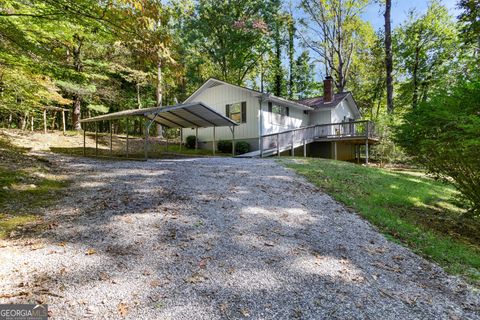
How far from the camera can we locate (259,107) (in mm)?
17188

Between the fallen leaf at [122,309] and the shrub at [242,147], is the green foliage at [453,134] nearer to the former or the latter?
the fallen leaf at [122,309]

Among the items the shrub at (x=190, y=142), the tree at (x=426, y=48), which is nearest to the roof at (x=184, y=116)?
the shrub at (x=190, y=142)

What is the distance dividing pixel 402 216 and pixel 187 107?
10.3 metres

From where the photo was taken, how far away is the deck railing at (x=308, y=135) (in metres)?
16.0

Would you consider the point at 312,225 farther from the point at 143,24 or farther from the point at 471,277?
the point at 143,24

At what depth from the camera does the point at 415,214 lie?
6.95 meters

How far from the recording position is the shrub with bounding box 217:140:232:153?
18.3 meters

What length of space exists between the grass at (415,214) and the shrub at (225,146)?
26.9 ft

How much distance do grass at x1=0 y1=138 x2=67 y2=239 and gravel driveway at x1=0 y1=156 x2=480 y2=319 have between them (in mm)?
346

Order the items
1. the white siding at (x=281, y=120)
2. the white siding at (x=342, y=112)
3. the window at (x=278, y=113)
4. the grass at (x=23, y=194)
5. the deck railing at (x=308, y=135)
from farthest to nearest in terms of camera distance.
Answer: the white siding at (x=342, y=112), the window at (x=278, y=113), the white siding at (x=281, y=120), the deck railing at (x=308, y=135), the grass at (x=23, y=194)

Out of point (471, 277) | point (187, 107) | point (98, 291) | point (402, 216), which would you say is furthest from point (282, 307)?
point (187, 107)

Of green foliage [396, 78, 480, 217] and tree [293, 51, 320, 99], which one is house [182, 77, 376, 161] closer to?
green foliage [396, 78, 480, 217]

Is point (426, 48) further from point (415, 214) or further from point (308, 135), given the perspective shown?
point (415, 214)

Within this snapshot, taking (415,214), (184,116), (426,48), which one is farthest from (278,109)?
(426,48)
